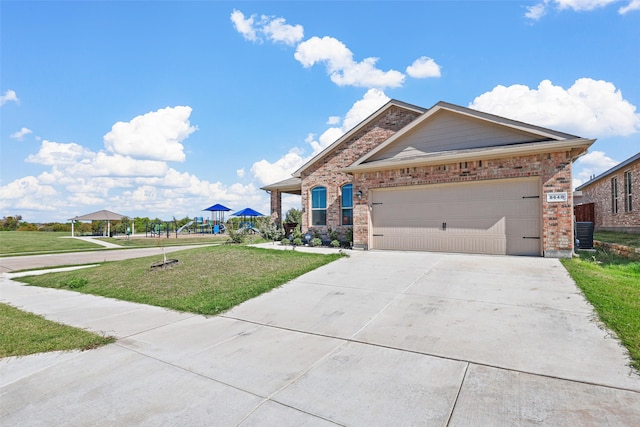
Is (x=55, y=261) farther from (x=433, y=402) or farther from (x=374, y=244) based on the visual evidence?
(x=433, y=402)

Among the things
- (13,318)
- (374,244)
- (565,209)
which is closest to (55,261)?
(13,318)

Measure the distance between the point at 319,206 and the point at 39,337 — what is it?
11691 mm

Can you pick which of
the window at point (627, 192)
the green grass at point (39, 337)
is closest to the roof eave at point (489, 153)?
the green grass at point (39, 337)

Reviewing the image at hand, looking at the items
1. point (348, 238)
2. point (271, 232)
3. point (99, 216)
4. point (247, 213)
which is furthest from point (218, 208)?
point (348, 238)

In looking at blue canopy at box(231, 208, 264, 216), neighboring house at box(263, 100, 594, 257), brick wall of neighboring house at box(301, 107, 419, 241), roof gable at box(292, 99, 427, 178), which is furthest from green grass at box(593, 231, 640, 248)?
blue canopy at box(231, 208, 264, 216)

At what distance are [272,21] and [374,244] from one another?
29.0ft

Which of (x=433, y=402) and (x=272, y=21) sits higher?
(x=272, y=21)

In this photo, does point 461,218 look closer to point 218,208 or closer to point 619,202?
point 619,202

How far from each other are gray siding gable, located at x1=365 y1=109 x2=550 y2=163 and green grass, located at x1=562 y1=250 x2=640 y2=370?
398cm

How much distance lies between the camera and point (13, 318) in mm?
6188

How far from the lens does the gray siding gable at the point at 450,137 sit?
1017cm

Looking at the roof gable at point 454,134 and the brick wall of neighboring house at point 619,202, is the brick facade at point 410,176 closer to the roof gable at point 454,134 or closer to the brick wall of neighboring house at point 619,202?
the roof gable at point 454,134

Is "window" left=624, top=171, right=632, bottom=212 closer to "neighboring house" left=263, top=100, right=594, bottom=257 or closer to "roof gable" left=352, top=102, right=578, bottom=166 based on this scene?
"neighboring house" left=263, top=100, right=594, bottom=257

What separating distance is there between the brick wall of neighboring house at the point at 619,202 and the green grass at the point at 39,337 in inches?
856
